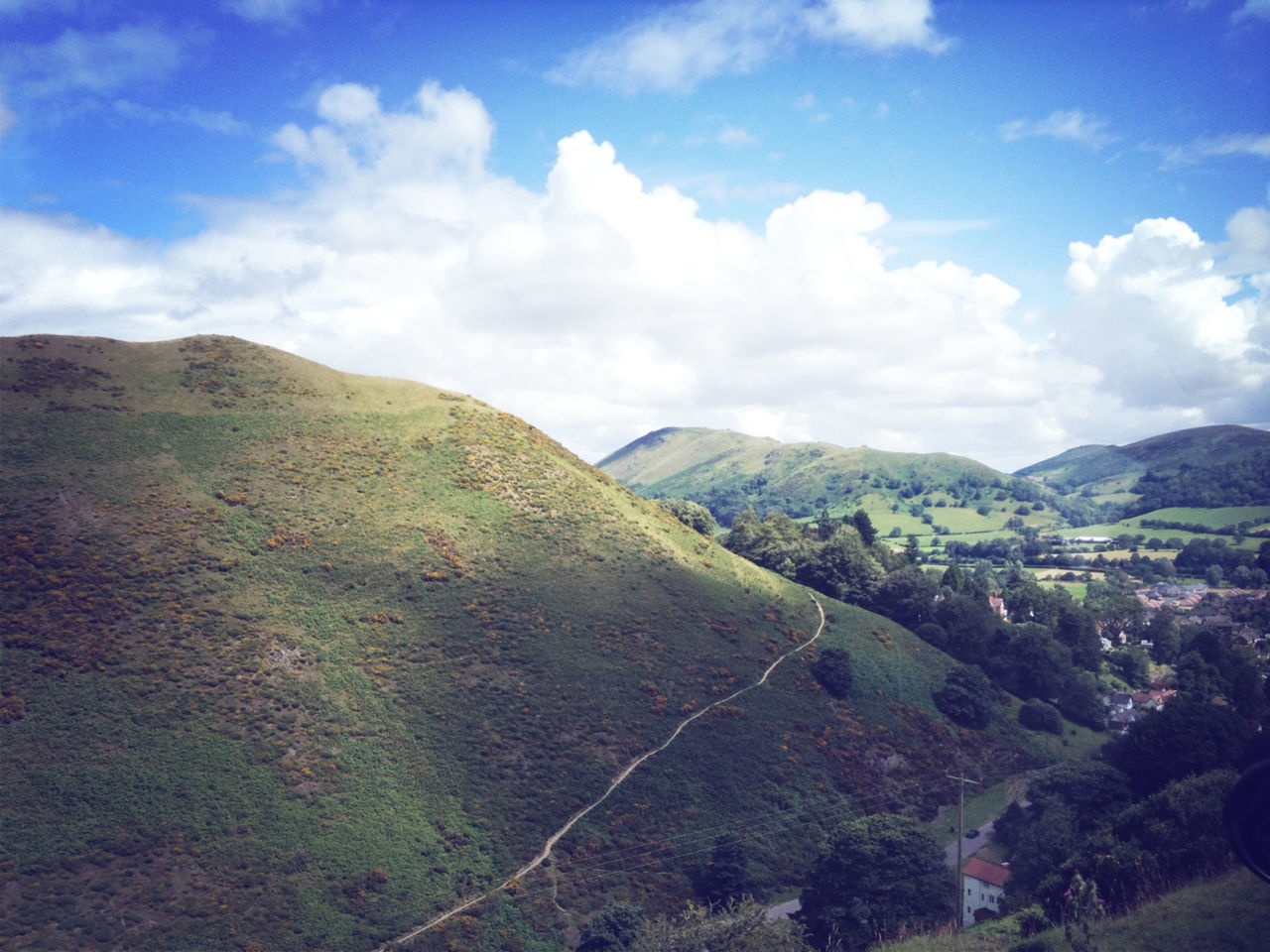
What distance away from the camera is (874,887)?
37.1m

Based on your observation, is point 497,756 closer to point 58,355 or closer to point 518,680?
point 518,680

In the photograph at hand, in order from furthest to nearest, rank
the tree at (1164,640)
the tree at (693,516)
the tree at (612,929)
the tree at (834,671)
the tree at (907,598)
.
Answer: the tree at (1164,640) → the tree at (693,516) → the tree at (907,598) → the tree at (834,671) → the tree at (612,929)

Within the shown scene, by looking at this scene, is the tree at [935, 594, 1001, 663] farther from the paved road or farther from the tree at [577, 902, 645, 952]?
the tree at [577, 902, 645, 952]

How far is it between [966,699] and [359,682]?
4909 centimetres

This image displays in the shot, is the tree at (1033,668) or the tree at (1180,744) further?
the tree at (1033,668)

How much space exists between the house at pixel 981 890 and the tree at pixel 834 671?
16.0 meters

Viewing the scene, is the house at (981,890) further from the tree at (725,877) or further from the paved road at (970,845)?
the tree at (725,877)

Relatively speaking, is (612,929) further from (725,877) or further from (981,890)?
(981,890)

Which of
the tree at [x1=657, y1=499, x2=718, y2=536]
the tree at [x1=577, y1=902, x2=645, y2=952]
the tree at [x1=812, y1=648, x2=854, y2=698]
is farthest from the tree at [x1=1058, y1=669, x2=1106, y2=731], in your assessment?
the tree at [x1=577, y1=902, x2=645, y2=952]

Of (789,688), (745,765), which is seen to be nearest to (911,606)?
(789,688)

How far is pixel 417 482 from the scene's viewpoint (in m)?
65.2

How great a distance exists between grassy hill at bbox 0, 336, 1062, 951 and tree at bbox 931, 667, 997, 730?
4.36 ft

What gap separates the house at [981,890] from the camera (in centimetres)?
4141

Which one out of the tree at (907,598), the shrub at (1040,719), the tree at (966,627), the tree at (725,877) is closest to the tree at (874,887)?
the tree at (725,877)
